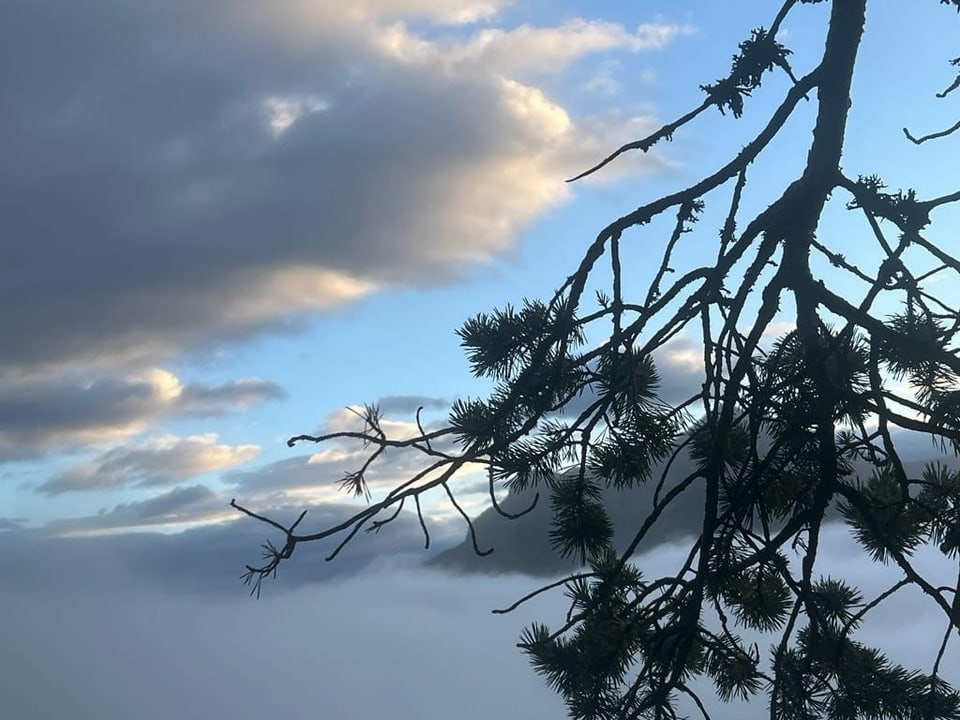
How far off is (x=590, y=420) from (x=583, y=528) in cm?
28

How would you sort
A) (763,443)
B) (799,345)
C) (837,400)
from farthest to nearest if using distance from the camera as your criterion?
1. (763,443)
2. (799,345)
3. (837,400)

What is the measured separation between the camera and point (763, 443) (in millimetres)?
2482

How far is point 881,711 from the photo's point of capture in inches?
83.2

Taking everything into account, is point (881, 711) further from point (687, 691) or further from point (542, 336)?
point (542, 336)

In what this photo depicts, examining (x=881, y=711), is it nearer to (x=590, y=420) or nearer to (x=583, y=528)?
(x=583, y=528)

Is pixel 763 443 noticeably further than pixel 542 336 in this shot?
Yes

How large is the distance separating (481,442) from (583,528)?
0.38 m

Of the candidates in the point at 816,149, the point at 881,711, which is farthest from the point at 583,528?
the point at 816,149

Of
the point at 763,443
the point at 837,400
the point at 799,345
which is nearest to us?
the point at 837,400

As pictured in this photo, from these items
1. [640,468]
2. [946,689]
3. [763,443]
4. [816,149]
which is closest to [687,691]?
[640,468]

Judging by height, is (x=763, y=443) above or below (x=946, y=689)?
above

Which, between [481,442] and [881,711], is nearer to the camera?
[481,442]

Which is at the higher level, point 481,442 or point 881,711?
point 481,442

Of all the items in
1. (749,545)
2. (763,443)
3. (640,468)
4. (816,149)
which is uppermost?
(816,149)
